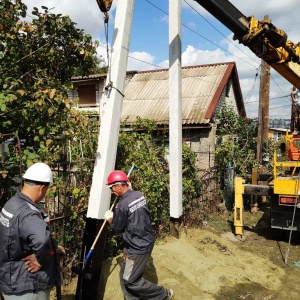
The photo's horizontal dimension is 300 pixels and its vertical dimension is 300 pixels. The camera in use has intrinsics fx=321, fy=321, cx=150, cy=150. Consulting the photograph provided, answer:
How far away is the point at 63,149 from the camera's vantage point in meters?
4.57

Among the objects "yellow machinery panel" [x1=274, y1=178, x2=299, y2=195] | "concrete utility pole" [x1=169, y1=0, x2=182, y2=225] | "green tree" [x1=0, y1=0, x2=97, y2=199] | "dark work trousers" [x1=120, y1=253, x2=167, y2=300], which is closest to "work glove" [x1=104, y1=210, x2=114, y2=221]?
"dark work trousers" [x1=120, y1=253, x2=167, y2=300]

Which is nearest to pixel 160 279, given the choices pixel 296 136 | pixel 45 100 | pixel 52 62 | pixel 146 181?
pixel 146 181

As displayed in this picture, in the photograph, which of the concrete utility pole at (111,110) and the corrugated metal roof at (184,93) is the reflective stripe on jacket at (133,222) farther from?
the corrugated metal roof at (184,93)

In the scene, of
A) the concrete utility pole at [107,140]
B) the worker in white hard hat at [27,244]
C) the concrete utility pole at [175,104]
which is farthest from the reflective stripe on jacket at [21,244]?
the concrete utility pole at [175,104]

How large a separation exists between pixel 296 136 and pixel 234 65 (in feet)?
28.7

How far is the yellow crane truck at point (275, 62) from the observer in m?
5.82

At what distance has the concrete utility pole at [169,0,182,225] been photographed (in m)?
6.84

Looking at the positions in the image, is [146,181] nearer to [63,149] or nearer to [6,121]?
[63,149]

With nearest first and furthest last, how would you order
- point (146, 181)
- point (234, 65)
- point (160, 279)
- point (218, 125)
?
1. point (160, 279)
2. point (146, 181)
3. point (218, 125)
4. point (234, 65)

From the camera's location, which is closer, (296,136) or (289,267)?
(289,267)

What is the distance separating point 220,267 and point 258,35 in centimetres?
454

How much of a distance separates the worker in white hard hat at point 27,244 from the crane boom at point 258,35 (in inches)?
170

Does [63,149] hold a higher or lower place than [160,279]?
higher

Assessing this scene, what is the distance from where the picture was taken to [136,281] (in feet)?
14.4
